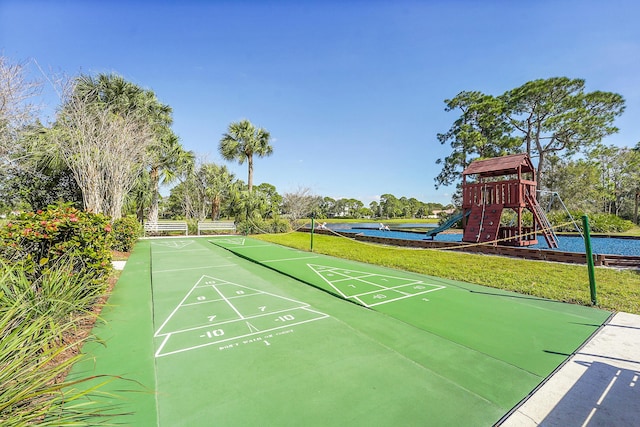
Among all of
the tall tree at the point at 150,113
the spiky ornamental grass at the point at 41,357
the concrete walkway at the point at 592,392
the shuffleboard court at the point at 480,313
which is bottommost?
the shuffleboard court at the point at 480,313

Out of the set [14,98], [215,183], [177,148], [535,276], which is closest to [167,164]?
[177,148]

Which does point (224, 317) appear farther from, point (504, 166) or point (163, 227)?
point (163, 227)

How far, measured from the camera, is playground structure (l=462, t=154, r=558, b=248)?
12.0m

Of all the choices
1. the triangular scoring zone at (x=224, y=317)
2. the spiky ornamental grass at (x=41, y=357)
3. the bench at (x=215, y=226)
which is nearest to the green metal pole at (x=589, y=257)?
the triangular scoring zone at (x=224, y=317)

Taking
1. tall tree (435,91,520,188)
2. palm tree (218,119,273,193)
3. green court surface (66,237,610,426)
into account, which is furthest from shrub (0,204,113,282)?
tall tree (435,91,520,188)

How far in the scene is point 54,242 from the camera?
3781 millimetres

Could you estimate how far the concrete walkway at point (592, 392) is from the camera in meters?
1.95

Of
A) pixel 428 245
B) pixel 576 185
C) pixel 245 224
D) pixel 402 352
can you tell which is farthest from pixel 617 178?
pixel 402 352

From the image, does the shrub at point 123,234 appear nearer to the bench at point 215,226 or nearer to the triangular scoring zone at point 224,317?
the triangular scoring zone at point 224,317

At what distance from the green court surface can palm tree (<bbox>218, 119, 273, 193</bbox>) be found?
1498 cm

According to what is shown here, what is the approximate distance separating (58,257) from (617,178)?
4342cm

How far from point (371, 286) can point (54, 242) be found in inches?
211

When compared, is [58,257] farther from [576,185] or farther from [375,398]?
[576,185]

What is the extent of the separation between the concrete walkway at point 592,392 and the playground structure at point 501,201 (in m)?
9.85
